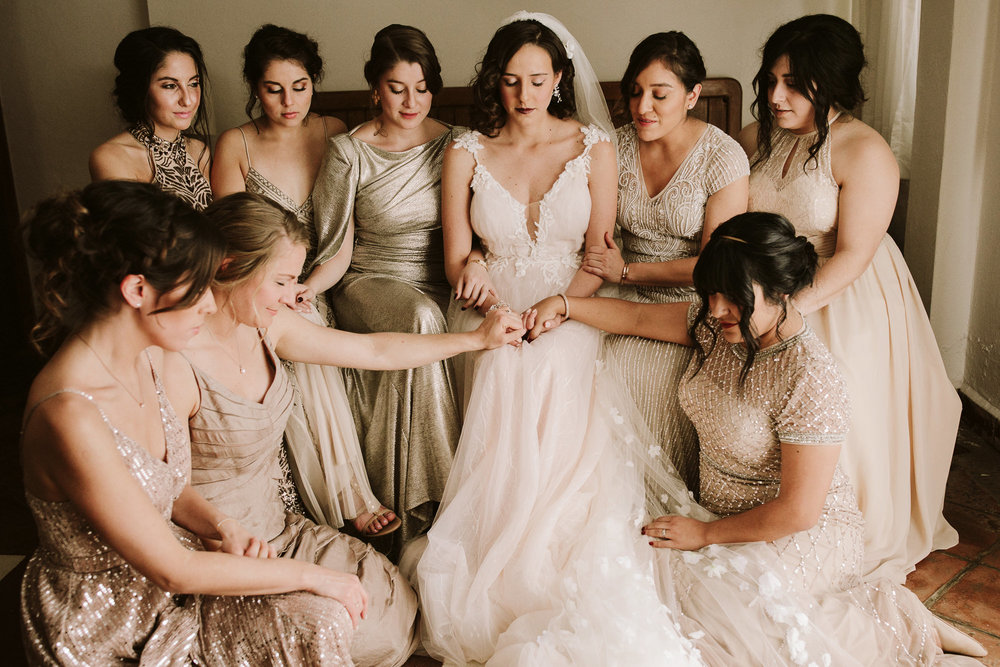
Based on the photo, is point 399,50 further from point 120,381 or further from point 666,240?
point 120,381

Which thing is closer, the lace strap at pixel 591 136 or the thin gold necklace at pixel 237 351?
the thin gold necklace at pixel 237 351

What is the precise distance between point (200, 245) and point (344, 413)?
1.19m

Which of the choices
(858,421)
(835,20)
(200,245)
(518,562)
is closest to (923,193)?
(835,20)

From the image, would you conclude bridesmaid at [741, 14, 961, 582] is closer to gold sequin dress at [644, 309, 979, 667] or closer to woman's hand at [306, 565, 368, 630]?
gold sequin dress at [644, 309, 979, 667]

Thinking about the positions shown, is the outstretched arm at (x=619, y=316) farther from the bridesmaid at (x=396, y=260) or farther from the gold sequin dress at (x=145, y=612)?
the gold sequin dress at (x=145, y=612)

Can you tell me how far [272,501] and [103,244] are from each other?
3.12 feet

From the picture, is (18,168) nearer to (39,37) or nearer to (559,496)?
(39,37)

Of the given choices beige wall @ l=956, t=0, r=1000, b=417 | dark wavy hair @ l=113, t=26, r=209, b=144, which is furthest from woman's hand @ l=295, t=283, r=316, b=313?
beige wall @ l=956, t=0, r=1000, b=417

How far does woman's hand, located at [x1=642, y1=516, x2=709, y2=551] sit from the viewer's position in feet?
6.77

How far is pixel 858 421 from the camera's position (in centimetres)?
245

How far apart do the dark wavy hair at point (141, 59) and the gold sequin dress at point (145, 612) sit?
5.43ft

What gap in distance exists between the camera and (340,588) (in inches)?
66.5

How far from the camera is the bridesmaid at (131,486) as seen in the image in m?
1.39

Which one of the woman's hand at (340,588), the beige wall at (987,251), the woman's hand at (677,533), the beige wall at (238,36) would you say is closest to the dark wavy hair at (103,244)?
the woman's hand at (340,588)
